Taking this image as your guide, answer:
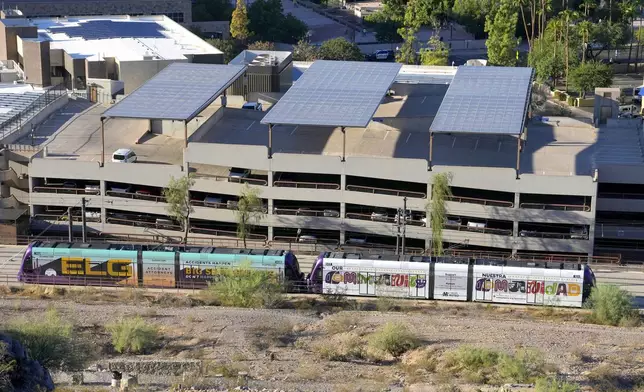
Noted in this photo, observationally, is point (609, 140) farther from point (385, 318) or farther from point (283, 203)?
point (385, 318)

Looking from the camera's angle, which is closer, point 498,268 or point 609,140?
point 498,268

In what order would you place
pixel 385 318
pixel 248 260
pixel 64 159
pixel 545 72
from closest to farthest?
pixel 385 318 → pixel 248 260 → pixel 64 159 → pixel 545 72

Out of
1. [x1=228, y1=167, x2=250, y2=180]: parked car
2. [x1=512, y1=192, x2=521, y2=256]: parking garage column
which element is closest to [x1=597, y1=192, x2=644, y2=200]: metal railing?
[x1=512, y1=192, x2=521, y2=256]: parking garage column

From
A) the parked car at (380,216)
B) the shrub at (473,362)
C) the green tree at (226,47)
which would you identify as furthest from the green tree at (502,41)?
the shrub at (473,362)

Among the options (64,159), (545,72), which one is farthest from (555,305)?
(545,72)

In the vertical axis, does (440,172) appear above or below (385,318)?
above
